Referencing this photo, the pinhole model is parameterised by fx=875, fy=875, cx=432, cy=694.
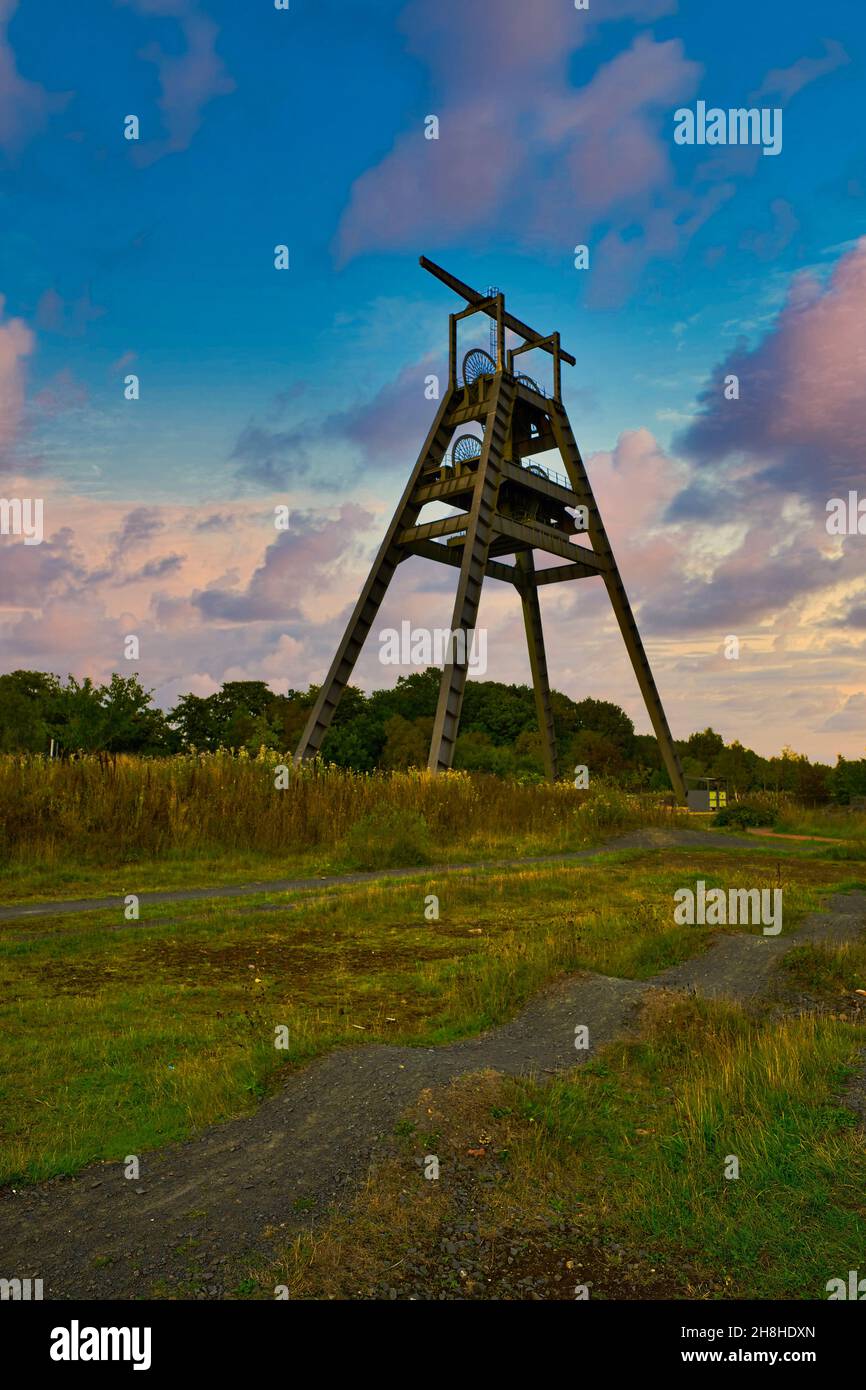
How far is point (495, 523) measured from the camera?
2319 centimetres

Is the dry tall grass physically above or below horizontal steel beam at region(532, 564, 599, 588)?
below

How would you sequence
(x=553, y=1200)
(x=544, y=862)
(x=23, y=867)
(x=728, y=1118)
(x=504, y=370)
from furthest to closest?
(x=504, y=370), (x=544, y=862), (x=23, y=867), (x=728, y=1118), (x=553, y=1200)

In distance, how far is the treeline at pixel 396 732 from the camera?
3597 cm

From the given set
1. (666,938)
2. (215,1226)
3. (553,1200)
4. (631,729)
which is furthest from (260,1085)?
(631,729)

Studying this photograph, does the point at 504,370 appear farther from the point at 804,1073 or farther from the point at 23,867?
the point at 804,1073

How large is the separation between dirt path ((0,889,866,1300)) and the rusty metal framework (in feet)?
50.1

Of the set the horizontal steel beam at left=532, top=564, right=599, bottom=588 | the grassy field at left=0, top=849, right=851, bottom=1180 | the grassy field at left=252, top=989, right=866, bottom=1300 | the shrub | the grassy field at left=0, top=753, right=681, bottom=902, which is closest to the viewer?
the grassy field at left=252, top=989, right=866, bottom=1300

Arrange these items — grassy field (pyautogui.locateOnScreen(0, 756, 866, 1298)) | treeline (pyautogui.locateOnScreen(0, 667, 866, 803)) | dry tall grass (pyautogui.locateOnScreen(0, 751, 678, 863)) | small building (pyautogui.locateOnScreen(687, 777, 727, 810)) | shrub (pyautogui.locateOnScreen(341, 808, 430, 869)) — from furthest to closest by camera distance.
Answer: treeline (pyautogui.locateOnScreen(0, 667, 866, 803)), small building (pyautogui.locateOnScreen(687, 777, 727, 810)), shrub (pyautogui.locateOnScreen(341, 808, 430, 869)), dry tall grass (pyautogui.locateOnScreen(0, 751, 678, 863)), grassy field (pyautogui.locateOnScreen(0, 756, 866, 1298))

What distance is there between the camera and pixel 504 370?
82.6 ft

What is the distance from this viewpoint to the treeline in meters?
36.0

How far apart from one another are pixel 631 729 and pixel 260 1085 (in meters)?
60.5

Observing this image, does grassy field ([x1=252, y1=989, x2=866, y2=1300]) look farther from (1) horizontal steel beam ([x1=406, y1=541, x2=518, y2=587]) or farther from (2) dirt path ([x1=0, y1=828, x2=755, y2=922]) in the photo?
(1) horizontal steel beam ([x1=406, y1=541, x2=518, y2=587])

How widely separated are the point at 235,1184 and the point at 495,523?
20624 millimetres

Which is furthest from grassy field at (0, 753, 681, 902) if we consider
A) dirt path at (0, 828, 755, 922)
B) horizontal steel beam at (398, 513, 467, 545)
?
horizontal steel beam at (398, 513, 467, 545)
